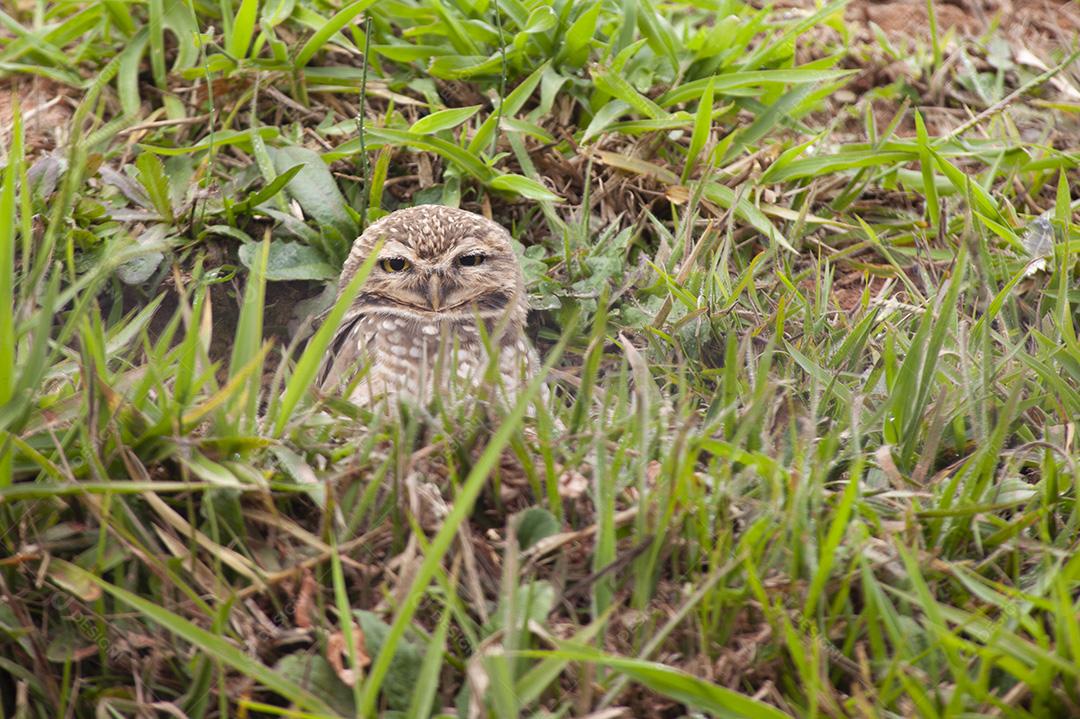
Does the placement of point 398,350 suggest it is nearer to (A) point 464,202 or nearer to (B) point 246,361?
(A) point 464,202

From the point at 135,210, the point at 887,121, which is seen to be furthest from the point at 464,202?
the point at 887,121

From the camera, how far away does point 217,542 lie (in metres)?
2.45

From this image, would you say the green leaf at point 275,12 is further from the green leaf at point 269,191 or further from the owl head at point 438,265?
the owl head at point 438,265

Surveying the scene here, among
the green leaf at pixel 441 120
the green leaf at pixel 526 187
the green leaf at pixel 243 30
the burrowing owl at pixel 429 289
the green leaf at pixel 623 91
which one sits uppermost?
the green leaf at pixel 243 30

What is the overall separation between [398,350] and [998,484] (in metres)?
2.04

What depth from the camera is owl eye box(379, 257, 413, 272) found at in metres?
4.10

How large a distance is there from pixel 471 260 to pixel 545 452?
5.62 feet

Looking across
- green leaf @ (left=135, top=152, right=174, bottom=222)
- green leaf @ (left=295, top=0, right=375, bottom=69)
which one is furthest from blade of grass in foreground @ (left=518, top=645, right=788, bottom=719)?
green leaf @ (left=295, top=0, right=375, bottom=69)

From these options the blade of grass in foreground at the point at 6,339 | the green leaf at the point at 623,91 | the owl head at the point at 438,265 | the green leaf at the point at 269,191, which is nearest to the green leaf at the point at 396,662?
the blade of grass in foreground at the point at 6,339

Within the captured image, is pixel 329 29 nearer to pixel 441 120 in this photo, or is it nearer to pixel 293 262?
pixel 441 120

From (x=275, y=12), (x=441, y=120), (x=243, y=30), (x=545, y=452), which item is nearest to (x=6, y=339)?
(x=545, y=452)

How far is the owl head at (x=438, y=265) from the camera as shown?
4.07 meters

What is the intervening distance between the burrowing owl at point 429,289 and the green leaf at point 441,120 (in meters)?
0.29

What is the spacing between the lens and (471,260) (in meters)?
4.13
